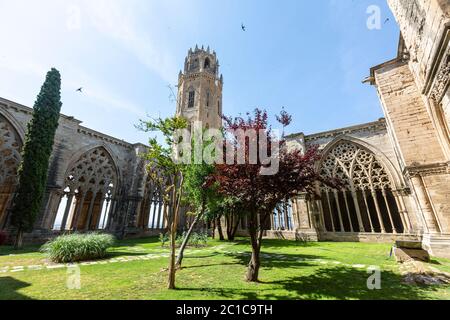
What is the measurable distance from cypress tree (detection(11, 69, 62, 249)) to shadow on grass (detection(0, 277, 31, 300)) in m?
9.32

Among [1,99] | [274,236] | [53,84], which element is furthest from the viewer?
[274,236]

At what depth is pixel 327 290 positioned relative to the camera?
14.0 ft

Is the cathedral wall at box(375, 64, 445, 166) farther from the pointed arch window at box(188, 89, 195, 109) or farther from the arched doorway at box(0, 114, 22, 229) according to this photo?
the arched doorway at box(0, 114, 22, 229)

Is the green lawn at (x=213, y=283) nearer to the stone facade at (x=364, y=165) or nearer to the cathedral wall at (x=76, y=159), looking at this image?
the stone facade at (x=364, y=165)

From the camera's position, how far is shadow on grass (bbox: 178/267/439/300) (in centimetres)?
384

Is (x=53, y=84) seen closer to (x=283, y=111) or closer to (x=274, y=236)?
(x=283, y=111)

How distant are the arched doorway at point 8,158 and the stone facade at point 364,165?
55 millimetres

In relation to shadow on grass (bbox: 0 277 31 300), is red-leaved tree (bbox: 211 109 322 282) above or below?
above

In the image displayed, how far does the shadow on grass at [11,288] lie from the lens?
3877 millimetres

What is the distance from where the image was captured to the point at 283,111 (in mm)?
5410

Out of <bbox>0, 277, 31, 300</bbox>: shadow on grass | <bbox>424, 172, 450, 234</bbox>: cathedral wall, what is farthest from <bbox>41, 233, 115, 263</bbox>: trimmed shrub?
<bbox>424, 172, 450, 234</bbox>: cathedral wall
